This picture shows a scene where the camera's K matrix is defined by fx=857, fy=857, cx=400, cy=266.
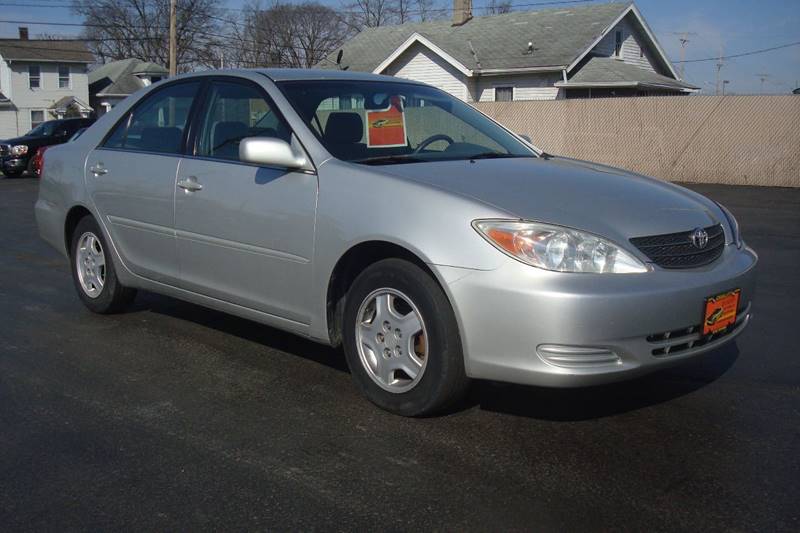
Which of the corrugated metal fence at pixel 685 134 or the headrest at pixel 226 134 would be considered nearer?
the headrest at pixel 226 134

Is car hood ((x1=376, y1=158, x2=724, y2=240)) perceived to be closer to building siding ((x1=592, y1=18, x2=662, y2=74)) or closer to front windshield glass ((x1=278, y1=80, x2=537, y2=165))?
front windshield glass ((x1=278, y1=80, x2=537, y2=165))

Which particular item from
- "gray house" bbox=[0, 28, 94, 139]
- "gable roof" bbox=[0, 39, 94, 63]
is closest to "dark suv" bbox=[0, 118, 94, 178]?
"gray house" bbox=[0, 28, 94, 139]

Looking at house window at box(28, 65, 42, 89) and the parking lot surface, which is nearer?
the parking lot surface

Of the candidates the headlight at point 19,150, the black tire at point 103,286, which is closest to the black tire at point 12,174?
the headlight at point 19,150

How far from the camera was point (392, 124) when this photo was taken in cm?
A: 493

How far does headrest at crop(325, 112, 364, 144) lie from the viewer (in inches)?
183

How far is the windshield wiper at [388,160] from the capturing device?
4445mm

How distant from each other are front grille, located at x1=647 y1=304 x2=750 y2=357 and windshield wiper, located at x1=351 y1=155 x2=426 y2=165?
1.57 metres

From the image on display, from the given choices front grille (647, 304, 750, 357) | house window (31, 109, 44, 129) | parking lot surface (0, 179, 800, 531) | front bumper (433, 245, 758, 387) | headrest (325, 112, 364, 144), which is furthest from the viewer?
house window (31, 109, 44, 129)

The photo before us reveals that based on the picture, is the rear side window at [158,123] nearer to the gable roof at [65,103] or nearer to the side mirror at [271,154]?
the side mirror at [271,154]

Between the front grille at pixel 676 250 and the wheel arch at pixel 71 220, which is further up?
the front grille at pixel 676 250

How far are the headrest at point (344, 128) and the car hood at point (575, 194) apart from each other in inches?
16.7

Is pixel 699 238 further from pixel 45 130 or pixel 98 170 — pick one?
pixel 45 130

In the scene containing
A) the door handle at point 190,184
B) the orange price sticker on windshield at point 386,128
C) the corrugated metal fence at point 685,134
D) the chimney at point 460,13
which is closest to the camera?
the orange price sticker on windshield at point 386,128
